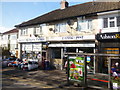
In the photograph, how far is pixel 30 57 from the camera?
808 inches

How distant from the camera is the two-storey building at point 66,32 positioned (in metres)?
14.1

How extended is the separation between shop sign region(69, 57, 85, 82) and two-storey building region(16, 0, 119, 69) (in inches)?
219

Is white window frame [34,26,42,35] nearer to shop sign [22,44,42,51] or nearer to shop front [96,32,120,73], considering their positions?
shop sign [22,44,42,51]

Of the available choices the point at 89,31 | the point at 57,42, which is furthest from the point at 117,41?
the point at 57,42

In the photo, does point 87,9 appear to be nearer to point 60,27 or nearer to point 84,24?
point 84,24

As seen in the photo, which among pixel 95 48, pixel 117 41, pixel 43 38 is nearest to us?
pixel 117 41

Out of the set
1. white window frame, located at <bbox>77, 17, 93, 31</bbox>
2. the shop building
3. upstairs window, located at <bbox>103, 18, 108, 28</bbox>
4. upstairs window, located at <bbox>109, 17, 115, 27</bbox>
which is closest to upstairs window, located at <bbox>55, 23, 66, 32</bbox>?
white window frame, located at <bbox>77, 17, 93, 31</bbox>

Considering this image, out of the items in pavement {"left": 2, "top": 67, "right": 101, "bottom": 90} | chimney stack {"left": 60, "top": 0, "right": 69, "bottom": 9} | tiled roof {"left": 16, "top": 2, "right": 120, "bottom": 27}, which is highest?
chimney stack {"left": 60, "top": 0, "right": 69, "bottom": 9}

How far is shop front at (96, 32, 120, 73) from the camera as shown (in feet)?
40.2

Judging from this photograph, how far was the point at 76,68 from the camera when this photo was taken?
28.0 feet

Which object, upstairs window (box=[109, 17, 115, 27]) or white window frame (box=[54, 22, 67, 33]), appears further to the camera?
white window frame (box=[54, 22, 67, 33])

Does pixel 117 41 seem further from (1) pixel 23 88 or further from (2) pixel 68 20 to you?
(1) pixel 23 88

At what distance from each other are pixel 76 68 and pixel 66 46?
7.23 m

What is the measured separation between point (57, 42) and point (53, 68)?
3.75 meters
